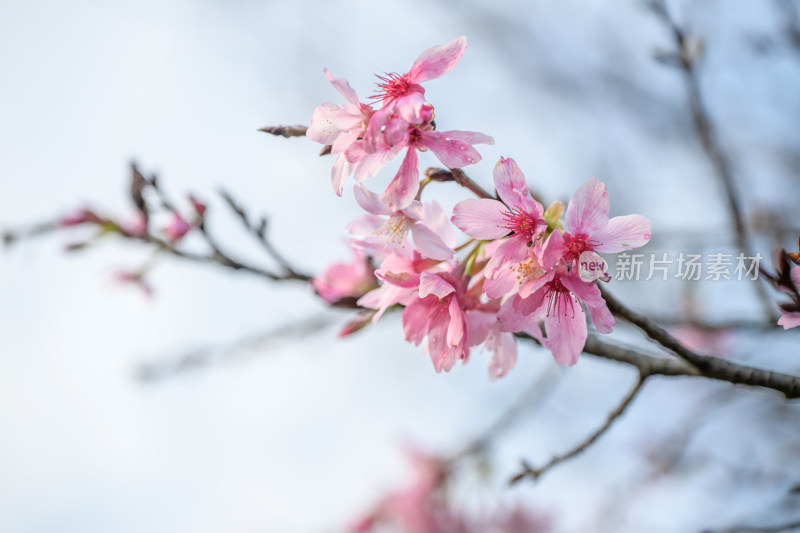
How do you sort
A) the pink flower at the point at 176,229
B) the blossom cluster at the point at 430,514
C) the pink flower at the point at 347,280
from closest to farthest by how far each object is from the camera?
the pink flower at the point at 347,280
the pink flower at the point at 176,229
the blossom cluster at the point at 430,514

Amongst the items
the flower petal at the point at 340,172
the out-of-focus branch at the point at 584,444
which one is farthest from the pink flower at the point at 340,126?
the out-of-focus branch at the point at 584,444

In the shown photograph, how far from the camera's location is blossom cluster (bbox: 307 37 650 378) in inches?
40.4

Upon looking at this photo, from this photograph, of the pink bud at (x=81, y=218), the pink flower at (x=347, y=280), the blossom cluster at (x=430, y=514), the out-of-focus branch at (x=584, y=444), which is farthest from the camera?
the blossom cluster at (x=430, y=514)

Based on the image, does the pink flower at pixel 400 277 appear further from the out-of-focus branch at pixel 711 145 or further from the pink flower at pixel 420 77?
the out-of-focus branch at pixel 711 145

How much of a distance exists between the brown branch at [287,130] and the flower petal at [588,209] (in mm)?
525

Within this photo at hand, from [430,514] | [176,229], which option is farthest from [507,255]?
[430,514]

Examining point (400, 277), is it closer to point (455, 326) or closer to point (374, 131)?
point (455, 326)

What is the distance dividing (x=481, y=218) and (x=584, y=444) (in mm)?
641

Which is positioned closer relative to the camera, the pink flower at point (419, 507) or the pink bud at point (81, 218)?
the pink bud at point (81, 218)

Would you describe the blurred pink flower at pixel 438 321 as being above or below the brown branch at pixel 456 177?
below

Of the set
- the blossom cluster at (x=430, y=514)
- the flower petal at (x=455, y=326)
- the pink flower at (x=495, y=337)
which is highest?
the flower petal at (x=455, y=326)

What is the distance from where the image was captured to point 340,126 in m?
1.03

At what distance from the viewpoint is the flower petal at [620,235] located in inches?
41.4

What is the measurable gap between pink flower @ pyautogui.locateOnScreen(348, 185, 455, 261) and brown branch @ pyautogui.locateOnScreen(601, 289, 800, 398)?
13.7 inches
